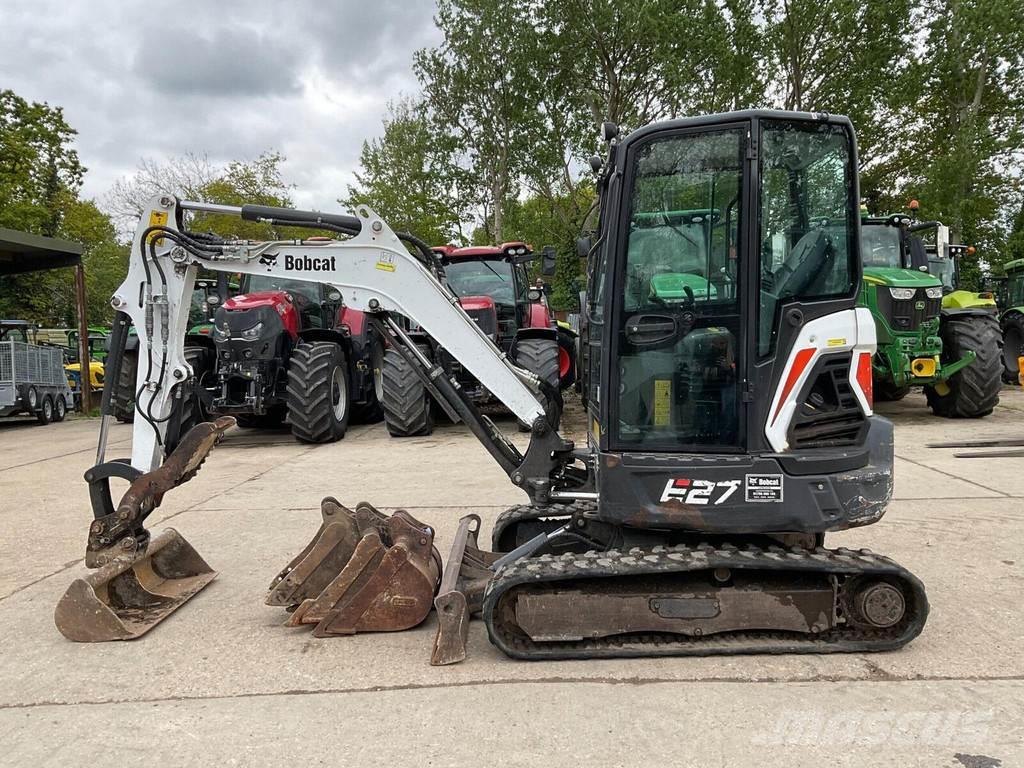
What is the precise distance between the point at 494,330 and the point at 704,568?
7.71 meters

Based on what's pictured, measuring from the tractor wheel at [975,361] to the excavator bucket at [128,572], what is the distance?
1002 cm

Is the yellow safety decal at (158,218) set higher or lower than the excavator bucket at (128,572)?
higher

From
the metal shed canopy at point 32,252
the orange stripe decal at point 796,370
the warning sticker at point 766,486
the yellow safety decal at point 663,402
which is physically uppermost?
the metal shed canopy at point 32,252

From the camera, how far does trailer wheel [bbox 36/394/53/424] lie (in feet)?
50.2

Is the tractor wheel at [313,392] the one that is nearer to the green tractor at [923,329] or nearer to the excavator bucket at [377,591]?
the excavator bucket at [377,591]

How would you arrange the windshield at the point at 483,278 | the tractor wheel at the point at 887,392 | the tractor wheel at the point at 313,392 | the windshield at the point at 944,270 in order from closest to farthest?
1. the tractor wheel at the point at 313,392
2. the windshield at the point at 483,278
3. the tractor wheel at the point at 887,392
4. the windshield at the point at 944,270

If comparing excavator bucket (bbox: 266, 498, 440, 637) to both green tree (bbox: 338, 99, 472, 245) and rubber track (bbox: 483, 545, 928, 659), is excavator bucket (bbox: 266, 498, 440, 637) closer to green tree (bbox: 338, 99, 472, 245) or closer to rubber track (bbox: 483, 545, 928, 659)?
rubber track (bbox: 483, 545, 928, 659)

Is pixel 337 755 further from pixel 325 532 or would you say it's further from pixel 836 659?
pixel 836 659

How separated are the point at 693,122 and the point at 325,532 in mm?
2800

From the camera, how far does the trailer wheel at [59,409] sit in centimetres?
1597

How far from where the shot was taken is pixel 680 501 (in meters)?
3.21

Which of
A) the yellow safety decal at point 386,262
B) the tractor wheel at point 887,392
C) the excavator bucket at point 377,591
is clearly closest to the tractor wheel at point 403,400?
the yellow safety decal at point 386,262

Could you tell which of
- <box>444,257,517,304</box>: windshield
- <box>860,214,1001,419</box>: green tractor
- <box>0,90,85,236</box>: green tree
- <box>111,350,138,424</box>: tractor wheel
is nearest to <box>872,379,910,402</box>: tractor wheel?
<box>860,214,1001,419</box>: green tractor

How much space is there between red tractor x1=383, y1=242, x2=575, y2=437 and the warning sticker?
6.06m
